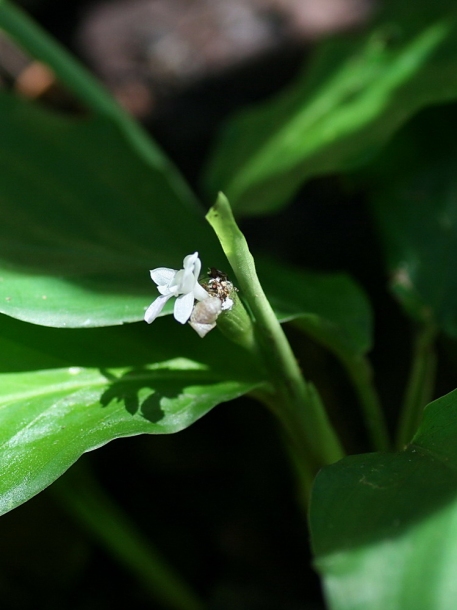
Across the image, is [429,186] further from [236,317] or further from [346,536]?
[346,536]

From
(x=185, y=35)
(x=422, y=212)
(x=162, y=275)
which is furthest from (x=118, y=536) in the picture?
(x=185, y=35)

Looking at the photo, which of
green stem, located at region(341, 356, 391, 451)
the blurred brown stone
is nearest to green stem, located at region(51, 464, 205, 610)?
green stem, located at region(341, 356, 391, 451)

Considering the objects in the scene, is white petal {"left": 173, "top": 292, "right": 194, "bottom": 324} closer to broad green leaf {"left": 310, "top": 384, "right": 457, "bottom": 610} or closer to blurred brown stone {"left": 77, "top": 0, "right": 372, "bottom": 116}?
broad green leaf {"left": 310, "top": 384, "right": 457, "bottom": 610}

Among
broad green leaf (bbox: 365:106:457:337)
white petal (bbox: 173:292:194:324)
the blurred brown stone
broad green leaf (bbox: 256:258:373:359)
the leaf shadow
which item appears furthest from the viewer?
the blurred brown stone

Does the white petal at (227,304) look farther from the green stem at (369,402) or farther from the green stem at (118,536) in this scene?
the green stem at (118,536)

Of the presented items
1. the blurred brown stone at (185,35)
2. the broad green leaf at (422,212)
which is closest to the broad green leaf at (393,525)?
the broad green leaf at (422,212)

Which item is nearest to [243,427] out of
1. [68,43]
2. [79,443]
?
[79,443]
